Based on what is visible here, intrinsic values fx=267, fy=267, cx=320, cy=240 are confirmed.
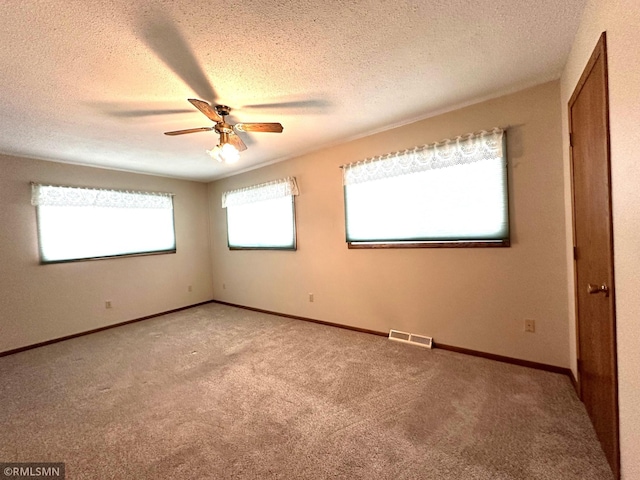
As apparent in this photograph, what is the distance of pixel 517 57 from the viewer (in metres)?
1.84

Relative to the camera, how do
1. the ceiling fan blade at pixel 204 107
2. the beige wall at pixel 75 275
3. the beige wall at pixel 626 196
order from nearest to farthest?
the beige wall at pixel 626 196, the ceiling fan blade at pixel 204 107, the beige wall at pixel 75 275

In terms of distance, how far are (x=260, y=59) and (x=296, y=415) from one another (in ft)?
7.82

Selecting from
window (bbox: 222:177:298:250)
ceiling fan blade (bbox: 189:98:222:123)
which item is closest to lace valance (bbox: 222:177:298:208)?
window (bbox: 222:177:298:250)

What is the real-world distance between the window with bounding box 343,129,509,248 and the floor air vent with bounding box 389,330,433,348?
98cm

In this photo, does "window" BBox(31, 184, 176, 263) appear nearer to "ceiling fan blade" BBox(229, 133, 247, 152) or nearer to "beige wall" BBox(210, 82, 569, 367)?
"beige wall" BBox(210, 82, 569, 367)

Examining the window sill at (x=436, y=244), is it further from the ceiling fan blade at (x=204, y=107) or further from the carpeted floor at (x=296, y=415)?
the ceiling fan blade at (x=204, y=107)

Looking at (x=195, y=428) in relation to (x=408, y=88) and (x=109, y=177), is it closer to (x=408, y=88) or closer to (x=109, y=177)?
(x=408, y=88)

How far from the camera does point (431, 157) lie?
2.64 m

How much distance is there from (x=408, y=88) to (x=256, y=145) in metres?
1.91

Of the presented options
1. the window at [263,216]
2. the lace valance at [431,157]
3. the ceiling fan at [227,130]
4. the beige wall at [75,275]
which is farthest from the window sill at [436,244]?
the beige wall at [75,275]

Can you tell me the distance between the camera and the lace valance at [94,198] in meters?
3.36

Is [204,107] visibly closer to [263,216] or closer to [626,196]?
[626,196]

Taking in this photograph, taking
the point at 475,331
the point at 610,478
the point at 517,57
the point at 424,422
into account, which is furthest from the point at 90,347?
the point at 517,57

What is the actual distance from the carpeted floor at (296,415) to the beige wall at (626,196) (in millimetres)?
470
